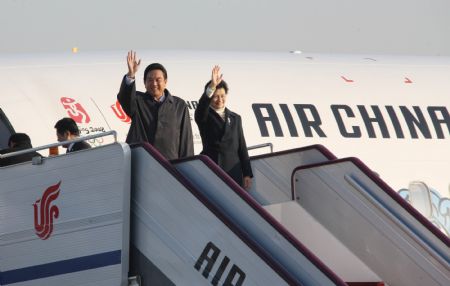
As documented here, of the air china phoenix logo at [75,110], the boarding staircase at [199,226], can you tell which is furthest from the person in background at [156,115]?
the air china phoenix logo at [75,110]

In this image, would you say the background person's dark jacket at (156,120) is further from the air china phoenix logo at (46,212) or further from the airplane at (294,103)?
the airplane at (294,103)

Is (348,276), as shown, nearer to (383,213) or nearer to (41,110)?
(383,213)

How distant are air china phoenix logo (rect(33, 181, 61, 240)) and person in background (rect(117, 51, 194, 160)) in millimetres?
837

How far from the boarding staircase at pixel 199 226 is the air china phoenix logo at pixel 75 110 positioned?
198 inches

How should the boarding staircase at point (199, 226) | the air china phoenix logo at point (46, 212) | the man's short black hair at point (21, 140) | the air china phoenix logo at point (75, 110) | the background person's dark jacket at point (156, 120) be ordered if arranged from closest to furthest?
the boarding staircase at point (199, 226) → the air china phoenix logo at point (46, 212) → the background person's dark jacket at point (156, 120) → the man's short black hair at point (21, 140) → the air china phoenix logo at point (75, 110)

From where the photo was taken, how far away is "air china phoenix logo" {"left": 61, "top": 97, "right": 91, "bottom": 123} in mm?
13758

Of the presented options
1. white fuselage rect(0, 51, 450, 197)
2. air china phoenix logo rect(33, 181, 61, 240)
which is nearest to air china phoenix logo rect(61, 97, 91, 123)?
white fuselage rect(0, 51, 450, 197)

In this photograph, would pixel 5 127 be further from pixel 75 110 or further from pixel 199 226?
pixel 199 226

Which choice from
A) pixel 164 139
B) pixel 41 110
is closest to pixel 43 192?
pixel 164 139

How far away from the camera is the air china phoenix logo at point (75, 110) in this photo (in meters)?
13.8

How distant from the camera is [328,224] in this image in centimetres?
868

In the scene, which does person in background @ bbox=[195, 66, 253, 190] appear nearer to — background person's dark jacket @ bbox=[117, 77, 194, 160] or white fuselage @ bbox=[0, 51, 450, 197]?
background person's dark jacket @ bbox=[117, 77, 194, 160]

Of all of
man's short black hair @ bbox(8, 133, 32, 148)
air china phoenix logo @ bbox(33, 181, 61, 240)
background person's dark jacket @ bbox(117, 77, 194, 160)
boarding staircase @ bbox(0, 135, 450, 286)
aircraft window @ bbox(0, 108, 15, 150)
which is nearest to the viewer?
boarding staircase @ bbox(0, 135, 450, 286)

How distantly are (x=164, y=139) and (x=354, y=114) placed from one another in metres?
7.55
